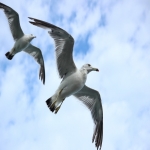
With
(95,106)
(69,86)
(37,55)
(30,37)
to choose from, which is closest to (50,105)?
(69,86)

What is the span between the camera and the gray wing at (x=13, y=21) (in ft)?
56.7

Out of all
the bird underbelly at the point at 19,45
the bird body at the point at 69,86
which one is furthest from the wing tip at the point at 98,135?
the bird underbelly at the point at 19,45

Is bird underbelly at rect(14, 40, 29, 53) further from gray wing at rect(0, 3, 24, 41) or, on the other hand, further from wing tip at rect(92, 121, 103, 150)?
wing tip at rect(92, 121, 103, 150)

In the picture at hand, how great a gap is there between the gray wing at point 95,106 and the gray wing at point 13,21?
6235 mm

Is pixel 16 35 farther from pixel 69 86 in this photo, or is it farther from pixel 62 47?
pixel 69 86

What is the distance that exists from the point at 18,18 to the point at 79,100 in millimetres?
6459

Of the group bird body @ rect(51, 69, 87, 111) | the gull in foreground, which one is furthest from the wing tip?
bird body @ rect(51, 69, 87, 111)

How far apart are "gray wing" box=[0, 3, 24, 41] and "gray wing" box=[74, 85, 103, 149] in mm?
6235

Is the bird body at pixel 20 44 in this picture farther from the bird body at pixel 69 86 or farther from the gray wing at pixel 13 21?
the bird body at pixel 69 86

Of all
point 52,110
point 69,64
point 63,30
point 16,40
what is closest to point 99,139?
point 52,110

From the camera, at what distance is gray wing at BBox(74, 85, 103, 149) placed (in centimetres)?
1278

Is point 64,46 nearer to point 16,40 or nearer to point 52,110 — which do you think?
point 52,110

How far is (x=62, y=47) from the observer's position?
11.5 m

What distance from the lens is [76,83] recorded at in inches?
456
